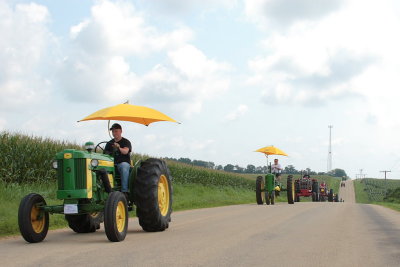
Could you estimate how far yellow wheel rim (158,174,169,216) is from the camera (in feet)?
33.2

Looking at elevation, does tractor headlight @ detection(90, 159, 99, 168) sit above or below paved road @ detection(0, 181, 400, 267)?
above

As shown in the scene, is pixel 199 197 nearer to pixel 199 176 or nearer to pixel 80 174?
pixel 199 176

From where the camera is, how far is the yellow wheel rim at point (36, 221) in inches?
319

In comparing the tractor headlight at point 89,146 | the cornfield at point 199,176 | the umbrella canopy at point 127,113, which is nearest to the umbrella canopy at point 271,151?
the cornfield at point 199,176

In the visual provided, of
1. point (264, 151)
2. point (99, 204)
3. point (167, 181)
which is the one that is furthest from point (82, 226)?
point (264, 151)

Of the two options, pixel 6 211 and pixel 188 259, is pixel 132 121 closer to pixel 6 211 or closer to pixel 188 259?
pixel 6 211

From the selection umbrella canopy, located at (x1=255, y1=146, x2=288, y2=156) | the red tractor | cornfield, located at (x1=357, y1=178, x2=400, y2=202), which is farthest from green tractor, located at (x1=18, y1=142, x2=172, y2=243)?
cornfield, located at (x1=357, y1=178, x2=400, y2=202)

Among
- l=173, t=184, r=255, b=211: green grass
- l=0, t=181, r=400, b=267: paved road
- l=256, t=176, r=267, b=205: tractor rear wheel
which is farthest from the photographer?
l=256, t=176, r=267, b=205: tractor rear wheel

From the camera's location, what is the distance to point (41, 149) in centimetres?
1738

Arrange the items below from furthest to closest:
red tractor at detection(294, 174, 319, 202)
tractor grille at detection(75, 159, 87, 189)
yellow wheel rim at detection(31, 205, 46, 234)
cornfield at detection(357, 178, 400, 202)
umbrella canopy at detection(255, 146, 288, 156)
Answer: cornfield at detection(357, 178, 400, 202), red tractor at detection(294, 174, 319, 202), umbrella canopy at detection(255, 146, 288, 156), tractor grille at detection(75, 159, 87, 189), yellow wheel rim at detection(31, 205, 46, 234)

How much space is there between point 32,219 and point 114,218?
1.42m

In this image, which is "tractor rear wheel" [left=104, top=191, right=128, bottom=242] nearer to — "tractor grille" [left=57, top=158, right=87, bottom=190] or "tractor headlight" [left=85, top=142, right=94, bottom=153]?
"tractor grille" [left=57, top=158, right=87, bottom=190]

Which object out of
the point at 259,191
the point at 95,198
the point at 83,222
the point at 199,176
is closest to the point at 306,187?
the point at 199,176

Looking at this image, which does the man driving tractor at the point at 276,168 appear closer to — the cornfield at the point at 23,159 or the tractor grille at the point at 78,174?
the cornfield at the point at 23,159
